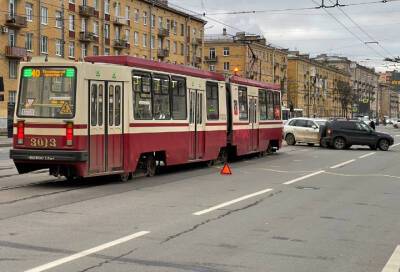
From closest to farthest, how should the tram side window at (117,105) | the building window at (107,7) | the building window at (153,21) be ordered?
1. the tram side window at (117,105)
2. the building window at (107,7)
3. the building window at (153,21)

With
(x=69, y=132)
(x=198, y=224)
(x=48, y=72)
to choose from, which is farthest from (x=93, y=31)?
(x=198, y=224)

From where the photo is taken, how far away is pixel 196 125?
1889 centimetres

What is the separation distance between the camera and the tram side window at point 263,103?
2566cm

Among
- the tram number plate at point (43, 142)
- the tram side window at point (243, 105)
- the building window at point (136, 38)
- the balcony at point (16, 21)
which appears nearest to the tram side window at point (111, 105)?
the tram number plate at point (43, 142)

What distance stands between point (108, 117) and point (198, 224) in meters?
5.64

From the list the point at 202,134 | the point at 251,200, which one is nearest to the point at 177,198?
the point at 251,200

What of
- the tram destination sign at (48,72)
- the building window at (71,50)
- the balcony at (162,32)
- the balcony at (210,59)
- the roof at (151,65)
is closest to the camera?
the tram destination sign at (48,72)

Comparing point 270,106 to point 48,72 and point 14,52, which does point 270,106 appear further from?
point 14,52

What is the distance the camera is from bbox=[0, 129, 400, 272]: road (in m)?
7.07

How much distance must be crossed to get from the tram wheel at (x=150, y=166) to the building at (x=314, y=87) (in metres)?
107

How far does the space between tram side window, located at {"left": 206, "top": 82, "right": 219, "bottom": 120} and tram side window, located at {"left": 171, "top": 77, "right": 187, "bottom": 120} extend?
1889mm

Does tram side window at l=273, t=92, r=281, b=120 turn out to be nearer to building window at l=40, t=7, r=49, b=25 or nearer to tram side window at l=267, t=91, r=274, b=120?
tram side window at l=267, t=91, r=274, b=120

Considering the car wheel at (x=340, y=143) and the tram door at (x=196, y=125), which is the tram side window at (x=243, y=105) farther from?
the car wheel at (x=340, y=143)

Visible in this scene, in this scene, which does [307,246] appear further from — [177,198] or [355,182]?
[355,182]
